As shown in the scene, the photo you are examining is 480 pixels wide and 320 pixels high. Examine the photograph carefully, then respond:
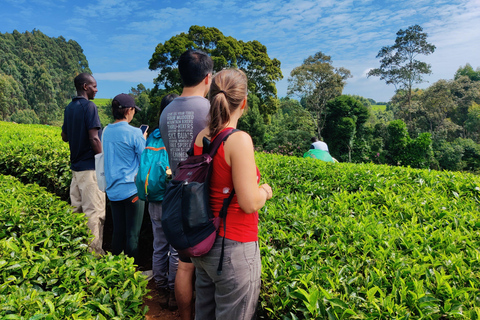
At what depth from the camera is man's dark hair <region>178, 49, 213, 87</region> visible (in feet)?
7.55

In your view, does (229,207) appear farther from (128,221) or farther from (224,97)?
(128,221)

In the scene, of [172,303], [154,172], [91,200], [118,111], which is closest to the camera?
[154,172]

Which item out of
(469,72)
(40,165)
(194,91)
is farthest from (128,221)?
(469,72)

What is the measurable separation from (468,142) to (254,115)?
2626cm

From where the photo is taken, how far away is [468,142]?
1396 inches

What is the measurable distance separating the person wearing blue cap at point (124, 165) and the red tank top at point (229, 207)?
1.91 metres

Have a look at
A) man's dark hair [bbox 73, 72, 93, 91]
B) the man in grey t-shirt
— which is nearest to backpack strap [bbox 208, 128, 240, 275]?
the man in grey t-shirt

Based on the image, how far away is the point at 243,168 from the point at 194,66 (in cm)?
116

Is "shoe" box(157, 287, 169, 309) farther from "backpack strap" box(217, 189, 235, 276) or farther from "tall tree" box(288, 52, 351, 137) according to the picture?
"tall tree" box(288, 52, 351, 137)

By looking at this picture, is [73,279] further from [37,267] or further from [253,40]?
[253,40]

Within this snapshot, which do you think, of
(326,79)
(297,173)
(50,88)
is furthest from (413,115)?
(50,88)

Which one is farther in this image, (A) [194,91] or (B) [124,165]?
(B) [124,165]

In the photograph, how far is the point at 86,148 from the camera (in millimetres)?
3711

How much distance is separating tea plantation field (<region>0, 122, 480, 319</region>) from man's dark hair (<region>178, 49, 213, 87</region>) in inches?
53.1
